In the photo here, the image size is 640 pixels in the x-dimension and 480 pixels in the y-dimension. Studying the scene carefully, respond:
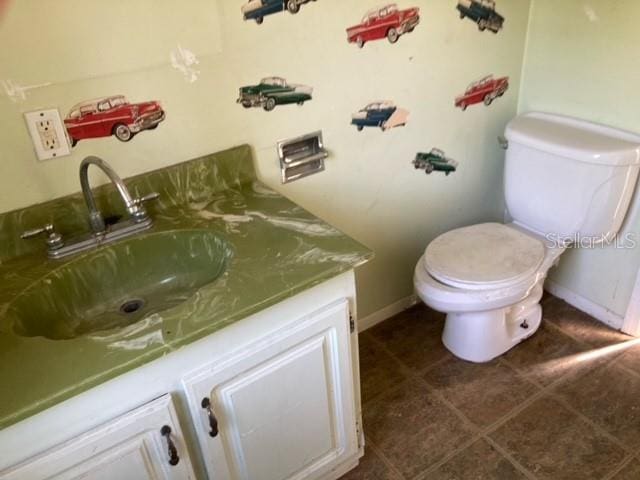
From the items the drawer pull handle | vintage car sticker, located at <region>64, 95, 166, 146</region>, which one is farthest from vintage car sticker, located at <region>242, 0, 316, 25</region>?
the drawer pull handle

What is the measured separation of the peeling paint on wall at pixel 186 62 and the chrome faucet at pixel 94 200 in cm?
29

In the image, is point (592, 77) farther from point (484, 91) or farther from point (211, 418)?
point (211, 418)

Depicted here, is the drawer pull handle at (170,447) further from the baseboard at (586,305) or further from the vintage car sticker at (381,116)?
the baseboard at (586,305)

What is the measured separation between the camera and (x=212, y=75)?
137 centimetres

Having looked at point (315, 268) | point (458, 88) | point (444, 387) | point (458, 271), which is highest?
point (458, 88)

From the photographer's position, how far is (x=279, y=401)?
1.24 meters

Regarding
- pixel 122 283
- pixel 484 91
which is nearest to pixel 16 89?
pixel 122 283

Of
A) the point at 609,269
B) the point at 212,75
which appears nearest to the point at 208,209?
the point at 212,75

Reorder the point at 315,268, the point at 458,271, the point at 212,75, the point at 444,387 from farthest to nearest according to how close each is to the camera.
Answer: the point at 444,387 < the point at 458,271 < the point at 212,75 < the point at 315,268

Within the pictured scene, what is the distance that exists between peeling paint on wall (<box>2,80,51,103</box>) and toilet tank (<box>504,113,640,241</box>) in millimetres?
1479

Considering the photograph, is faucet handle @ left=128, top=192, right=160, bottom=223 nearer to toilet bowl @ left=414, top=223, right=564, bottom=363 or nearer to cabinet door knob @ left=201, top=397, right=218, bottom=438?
cabinet door knob @ left=201, top=397, right=218, bottom=438

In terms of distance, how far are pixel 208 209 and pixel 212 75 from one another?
1.14ft

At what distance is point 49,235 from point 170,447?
0.58 meters

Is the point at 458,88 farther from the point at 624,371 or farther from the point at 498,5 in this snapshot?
the point at 624,371
